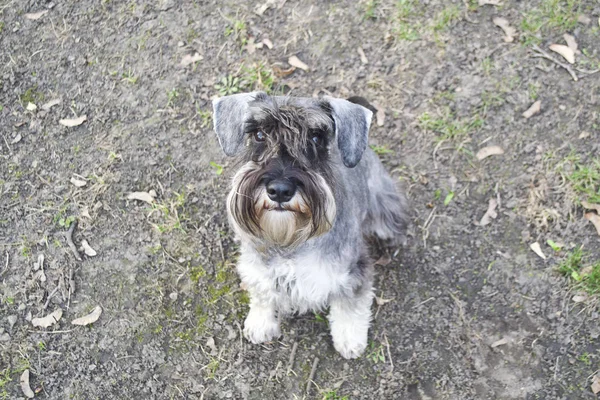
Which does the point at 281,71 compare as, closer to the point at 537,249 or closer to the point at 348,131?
the point at 348,131

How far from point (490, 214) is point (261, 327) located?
2435mm

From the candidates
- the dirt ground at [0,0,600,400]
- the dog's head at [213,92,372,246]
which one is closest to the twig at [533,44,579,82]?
the dirt ground at [0,0,600,400]

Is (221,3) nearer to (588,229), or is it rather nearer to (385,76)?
(385,76)

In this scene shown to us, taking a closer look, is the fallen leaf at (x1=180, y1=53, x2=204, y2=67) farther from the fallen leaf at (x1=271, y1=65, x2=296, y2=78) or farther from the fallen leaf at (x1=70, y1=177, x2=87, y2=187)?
the fallen leaf at (x1=70, y1=177, x2=87, y2=187)

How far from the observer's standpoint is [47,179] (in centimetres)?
573

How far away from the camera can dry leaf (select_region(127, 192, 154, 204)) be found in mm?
5586

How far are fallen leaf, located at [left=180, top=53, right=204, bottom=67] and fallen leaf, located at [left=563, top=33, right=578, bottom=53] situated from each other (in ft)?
13.1

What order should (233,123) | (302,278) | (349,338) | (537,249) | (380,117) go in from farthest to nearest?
(380,117)
(537,249)
(349,338)
(302,278)
(233,123)

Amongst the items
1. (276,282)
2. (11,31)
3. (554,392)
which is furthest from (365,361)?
(11,31)

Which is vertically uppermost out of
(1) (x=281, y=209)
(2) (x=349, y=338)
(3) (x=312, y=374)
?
(1) (x=281, y=209)

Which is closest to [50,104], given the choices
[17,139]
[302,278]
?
[17,139]

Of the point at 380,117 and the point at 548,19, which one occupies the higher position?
the point at 548,19

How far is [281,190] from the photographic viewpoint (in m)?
3.30

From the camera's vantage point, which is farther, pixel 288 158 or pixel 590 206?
pixel 590 206
